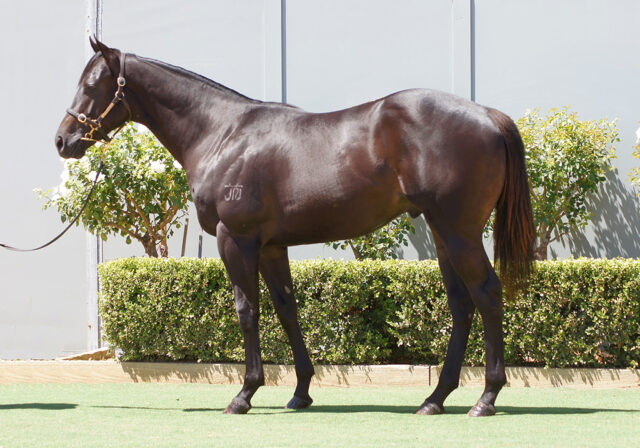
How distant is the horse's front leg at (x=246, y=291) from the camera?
17.0 ft

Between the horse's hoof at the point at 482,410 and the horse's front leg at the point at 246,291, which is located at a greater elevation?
the horse's front leg at the point at 246,291

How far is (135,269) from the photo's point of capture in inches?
300

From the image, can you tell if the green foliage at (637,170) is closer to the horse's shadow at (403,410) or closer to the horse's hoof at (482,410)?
the horse's shadow at (403,410)

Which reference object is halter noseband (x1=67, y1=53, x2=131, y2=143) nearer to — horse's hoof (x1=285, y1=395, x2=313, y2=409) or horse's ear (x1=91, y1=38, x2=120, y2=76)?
horse's ear (x1=91, y1=38, x2=120, y2=76)

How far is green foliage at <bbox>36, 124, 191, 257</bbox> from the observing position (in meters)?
8.45

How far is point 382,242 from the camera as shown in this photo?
891 centimetres

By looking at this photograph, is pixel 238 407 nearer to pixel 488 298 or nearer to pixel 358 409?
pixel 358 409

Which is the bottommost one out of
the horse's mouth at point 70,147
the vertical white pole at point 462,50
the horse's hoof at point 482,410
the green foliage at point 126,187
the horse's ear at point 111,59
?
the horse's hoof at point 482,410

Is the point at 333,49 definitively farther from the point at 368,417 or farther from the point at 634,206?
the point at 368,417

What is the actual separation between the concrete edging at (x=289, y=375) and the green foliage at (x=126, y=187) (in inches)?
70.0

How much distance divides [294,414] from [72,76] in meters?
6.07

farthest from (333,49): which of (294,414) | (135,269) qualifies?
(294,414)

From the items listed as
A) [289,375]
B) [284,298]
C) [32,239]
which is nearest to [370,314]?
[289,375]

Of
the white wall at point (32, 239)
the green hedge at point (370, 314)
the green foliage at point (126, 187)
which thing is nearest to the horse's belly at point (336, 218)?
the green hedge at point (370, 314)
